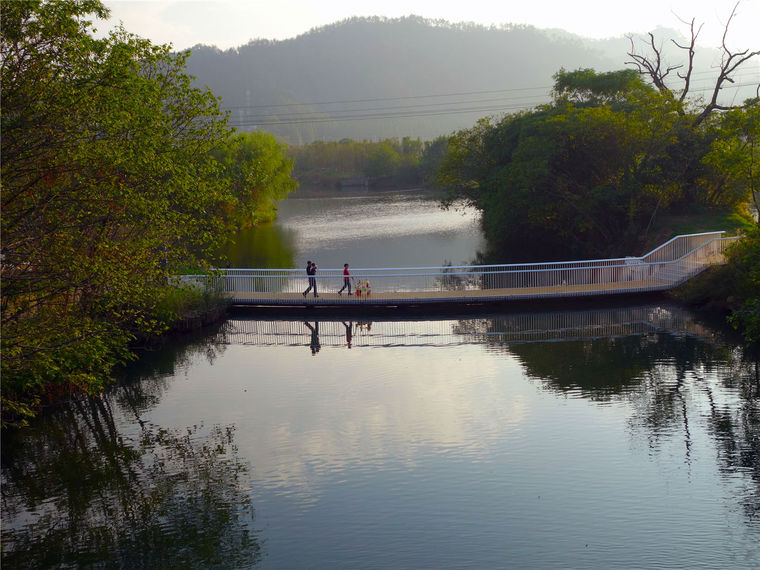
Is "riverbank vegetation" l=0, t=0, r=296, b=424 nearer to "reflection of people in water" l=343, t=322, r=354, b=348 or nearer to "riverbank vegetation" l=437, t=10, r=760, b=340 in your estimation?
"reflection of people in water" l=343, t=322, r=354, b=348

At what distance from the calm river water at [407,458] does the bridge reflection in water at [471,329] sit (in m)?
0.23

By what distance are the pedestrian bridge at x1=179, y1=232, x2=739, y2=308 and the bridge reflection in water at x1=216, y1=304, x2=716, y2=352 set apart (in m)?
1.21

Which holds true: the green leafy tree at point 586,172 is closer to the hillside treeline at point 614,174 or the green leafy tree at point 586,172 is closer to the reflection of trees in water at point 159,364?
the hillside treeline at point 614,174

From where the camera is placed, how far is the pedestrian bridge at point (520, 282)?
94.2 feet

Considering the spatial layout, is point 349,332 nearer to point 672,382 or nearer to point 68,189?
point 672,382

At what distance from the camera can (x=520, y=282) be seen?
30.0m

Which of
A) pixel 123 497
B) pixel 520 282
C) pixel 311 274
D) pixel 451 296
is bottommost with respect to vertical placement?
pixel 123 497

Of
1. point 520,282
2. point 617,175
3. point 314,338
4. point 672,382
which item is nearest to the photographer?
point 672,382

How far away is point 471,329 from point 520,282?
521 cm

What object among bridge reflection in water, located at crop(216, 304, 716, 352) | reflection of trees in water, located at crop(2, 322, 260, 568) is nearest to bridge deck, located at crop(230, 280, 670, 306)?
bridge reflection in water, located at crop(216, 304, 716, 352)

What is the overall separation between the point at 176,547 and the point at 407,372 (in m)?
9.95

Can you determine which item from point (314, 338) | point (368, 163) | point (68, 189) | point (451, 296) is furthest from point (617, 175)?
point (368, 163)

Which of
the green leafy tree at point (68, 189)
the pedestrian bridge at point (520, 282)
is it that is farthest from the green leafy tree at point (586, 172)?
the green leafy tree at point (68, 189)

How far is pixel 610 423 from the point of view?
52.6ft
